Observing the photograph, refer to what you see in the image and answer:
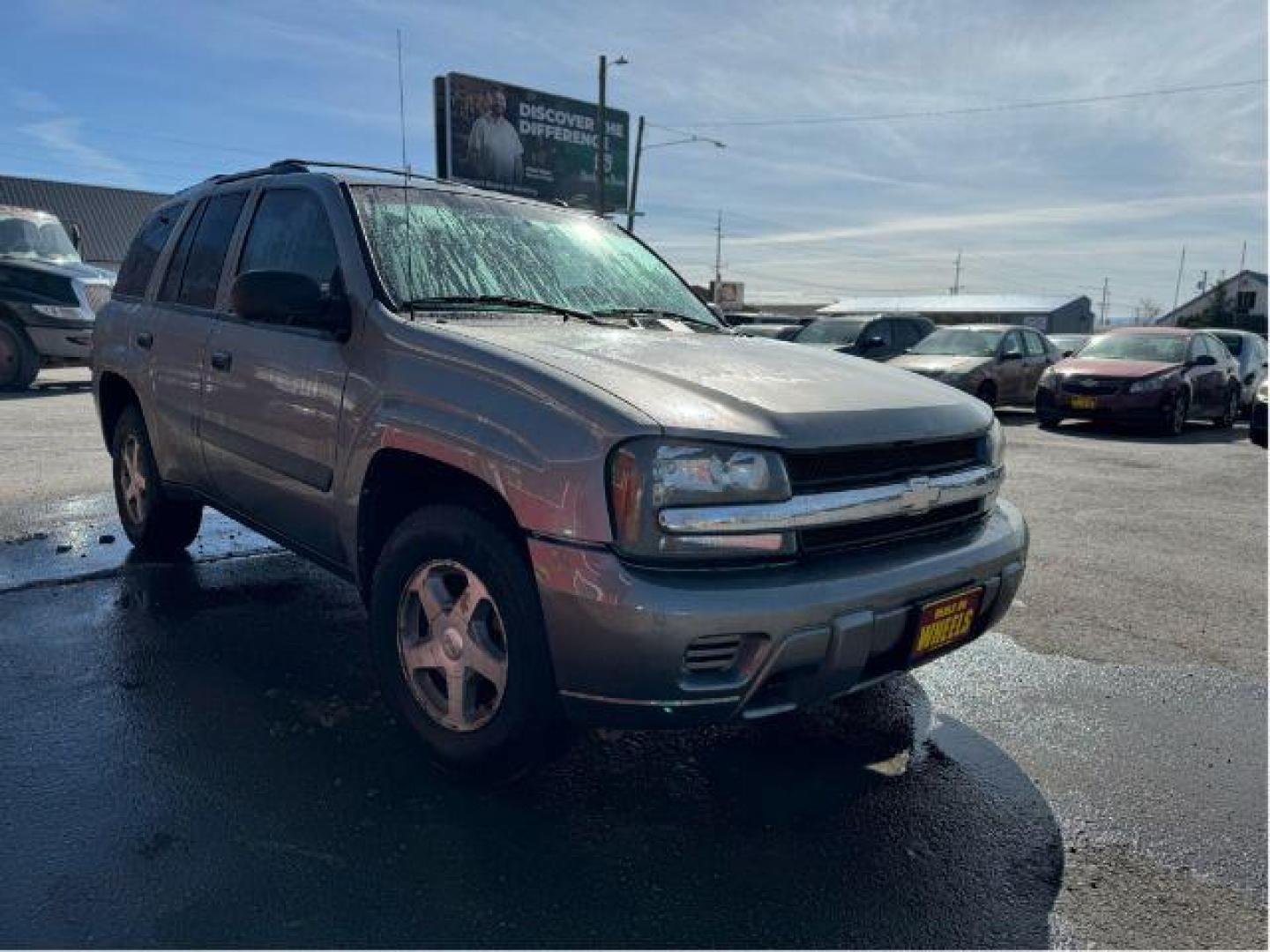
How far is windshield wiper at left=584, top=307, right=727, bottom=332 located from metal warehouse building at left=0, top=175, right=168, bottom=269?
5219cm

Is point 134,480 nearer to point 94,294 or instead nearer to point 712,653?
point 712,653

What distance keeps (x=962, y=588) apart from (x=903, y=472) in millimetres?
381

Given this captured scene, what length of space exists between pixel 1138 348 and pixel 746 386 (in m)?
13.0

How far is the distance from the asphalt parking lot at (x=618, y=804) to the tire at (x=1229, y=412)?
11.1m

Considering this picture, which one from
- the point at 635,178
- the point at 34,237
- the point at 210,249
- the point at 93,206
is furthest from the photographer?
the point at 93,206

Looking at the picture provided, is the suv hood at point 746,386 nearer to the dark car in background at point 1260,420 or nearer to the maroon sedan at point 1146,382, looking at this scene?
the dark car in background at point 1260,420

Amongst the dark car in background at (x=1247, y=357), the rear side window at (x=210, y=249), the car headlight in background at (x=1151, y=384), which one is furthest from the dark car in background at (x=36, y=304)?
the dark car in background at (x=1247, y=357)

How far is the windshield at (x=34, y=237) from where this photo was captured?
13.9 m

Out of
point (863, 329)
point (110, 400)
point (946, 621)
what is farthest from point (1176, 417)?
point (110, 400)

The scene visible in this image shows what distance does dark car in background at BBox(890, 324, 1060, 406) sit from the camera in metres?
13.3

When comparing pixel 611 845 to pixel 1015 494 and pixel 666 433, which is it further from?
pixel 1015 494

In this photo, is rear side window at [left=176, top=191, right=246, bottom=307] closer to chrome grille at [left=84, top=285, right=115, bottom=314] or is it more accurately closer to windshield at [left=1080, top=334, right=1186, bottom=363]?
chrome grille at [left=84, top=285, right=115, bottom=314]

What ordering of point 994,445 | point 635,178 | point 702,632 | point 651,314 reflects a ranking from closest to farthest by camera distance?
1. point 702,632
2. point 994,445
3. point 651,314
4. point 635,178

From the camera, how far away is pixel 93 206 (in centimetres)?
5194
